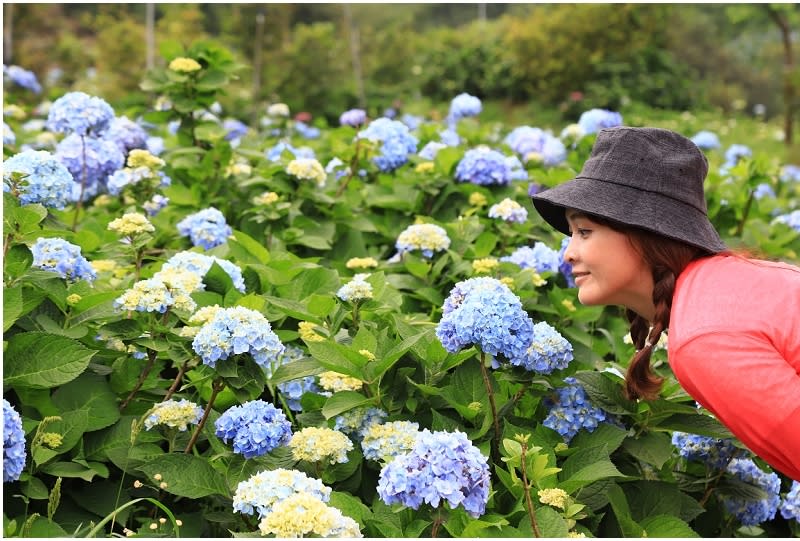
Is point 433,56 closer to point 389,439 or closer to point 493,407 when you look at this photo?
point 493,407

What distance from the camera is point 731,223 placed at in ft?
12.8

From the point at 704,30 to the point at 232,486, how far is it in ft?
65.3

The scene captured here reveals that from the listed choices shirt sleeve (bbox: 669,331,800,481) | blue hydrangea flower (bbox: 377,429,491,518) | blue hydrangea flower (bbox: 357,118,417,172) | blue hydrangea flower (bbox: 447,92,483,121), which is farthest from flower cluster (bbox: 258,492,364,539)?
blue hydrangea flower (bbox: 447,92,483,121)

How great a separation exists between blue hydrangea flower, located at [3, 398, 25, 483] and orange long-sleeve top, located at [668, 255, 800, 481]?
45.0 inches

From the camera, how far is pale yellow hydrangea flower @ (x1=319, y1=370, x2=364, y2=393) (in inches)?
77.1

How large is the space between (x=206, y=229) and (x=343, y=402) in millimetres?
1165

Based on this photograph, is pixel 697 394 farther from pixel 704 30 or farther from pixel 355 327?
pixel 704 30

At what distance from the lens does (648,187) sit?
1.89 meters

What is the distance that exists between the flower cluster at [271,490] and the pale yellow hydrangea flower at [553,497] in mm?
400

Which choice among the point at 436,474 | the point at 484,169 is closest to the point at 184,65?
the point at 484,169

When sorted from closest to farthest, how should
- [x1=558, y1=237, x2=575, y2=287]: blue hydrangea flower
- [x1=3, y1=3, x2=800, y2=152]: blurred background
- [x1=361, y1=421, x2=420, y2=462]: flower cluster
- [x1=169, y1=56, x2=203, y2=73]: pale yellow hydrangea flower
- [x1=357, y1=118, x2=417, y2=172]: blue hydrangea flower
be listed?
[x1=361, y1=421, x2=420, y2=462]: flower cluster
[x1=558, y1=237, x2=575, y2=287]: blue hydrangea flower
[x1=169, y1=56, x2=203, y2=73]: pale yellow hydrangea flower
[x1=357, y1=118, x2=417, y2=172]: blue hydrangea flower
[x1=3, y1=3, x2=800, y2=152]: blurred background

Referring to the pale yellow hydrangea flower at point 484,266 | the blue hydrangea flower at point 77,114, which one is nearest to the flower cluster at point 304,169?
the blue hydrangea flower at point 77,114

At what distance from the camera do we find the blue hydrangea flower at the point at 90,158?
312 centimetres

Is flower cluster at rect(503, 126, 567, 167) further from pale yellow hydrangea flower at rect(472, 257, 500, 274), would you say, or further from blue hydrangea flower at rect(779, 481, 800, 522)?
blue hydrangea flower at rect(779, 481, 800, 522)
